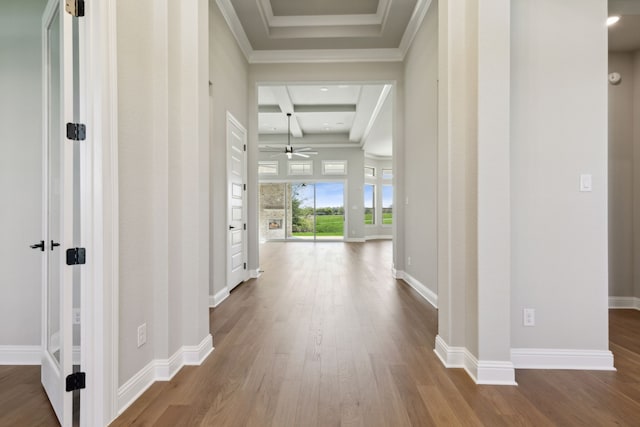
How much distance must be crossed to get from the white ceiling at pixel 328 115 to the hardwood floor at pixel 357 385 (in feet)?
13.9

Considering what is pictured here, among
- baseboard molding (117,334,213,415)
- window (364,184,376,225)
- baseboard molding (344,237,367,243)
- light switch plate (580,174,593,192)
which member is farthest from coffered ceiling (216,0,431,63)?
window (364,184,376,225)

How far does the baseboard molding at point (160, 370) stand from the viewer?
172 cm

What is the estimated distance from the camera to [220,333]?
9.07ft

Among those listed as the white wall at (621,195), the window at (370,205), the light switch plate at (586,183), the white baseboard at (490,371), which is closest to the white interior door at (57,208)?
the white baseboard at (490,371)

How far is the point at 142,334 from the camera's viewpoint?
74.5 inches

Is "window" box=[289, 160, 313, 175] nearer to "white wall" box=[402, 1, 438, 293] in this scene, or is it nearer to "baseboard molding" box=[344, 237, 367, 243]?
"baseboard molding" box=[344, 237, 367, 243]

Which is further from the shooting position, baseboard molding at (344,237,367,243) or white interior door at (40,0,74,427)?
baseboard molding at (344,237,367,243)

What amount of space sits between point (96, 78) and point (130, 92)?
0.77ft

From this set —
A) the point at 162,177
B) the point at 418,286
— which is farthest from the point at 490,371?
the point at 162,177

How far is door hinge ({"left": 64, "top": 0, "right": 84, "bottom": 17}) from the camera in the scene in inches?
59.4

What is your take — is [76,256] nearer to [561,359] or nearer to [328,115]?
[561,359]

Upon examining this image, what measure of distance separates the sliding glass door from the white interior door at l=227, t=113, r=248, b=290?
639 centimetres

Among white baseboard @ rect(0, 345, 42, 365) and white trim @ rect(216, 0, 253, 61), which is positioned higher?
white trim @ rect(216, 0, 253, 61)

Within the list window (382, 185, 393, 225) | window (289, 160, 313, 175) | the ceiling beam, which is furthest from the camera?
window (382, 185, 393, 225)
